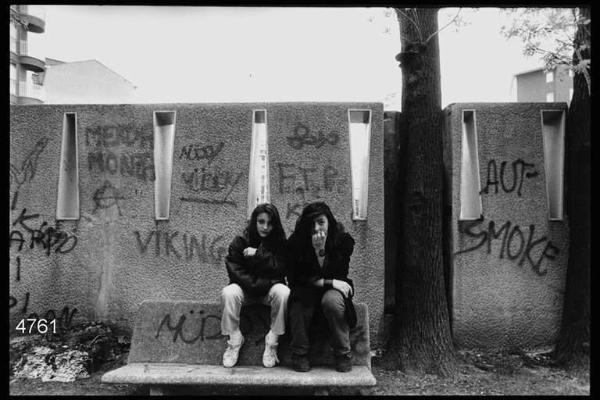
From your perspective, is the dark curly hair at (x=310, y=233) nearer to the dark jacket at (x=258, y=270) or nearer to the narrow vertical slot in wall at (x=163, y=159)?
the dark jacket at (x=258, y=270)

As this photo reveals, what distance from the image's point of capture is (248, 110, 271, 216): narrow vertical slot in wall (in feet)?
17.5

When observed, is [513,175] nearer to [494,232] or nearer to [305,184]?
[494,232]

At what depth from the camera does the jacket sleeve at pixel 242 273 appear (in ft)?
12.8

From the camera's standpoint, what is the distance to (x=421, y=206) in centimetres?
467

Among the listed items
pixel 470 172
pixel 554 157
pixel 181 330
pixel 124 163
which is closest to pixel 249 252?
pixel 181 330

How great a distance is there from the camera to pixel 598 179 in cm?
436

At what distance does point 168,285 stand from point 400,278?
2603 millimetres

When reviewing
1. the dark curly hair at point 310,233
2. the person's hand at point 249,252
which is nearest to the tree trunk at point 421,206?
the dark curly hair at point 310,233

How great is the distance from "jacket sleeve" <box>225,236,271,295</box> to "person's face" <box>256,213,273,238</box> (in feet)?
0.62

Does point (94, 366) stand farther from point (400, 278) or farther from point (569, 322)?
point (569, 322)

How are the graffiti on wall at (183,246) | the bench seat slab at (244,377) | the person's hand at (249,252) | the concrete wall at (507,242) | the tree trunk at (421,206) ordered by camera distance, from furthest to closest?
the graffiti on wall at (183,246), the concrete wall at (507,242), the tree trunk at (421,206), the person's hand at (249,252), the bench seat slab at (244,377)

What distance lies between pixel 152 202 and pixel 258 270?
204 cm

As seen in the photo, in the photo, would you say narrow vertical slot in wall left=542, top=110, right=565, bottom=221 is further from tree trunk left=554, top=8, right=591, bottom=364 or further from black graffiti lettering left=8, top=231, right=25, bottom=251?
black graffiti lettering left=8, top=231, right=25, bottom=251

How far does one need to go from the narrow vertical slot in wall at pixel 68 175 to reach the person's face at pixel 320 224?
123 inches
